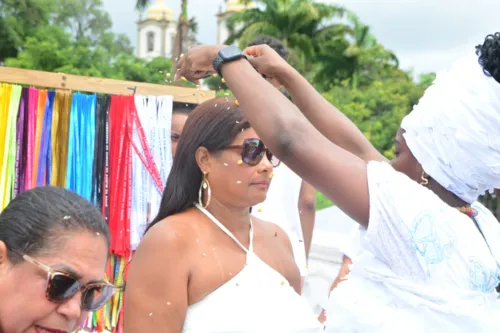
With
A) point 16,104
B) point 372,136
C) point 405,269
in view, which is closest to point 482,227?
point 405,269

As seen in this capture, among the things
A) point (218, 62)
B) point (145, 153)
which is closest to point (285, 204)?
point (145, 153)

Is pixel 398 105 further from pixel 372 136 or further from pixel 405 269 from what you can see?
pixel 405 269

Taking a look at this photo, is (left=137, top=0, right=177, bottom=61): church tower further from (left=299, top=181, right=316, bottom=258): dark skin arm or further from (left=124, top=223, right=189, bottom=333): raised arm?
(left=124, top=223, right=189, bottom=333): raised arm

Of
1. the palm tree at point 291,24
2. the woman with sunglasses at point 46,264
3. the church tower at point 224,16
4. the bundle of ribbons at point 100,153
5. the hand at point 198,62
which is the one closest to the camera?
the woman with sunglasses at point 46,264

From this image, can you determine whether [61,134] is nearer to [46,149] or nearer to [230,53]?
[46,149]

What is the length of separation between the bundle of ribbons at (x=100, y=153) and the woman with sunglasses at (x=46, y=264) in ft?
7.17

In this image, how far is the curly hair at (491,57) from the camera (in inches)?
73.2

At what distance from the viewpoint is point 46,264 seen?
1732 mm

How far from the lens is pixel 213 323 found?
8.05ft

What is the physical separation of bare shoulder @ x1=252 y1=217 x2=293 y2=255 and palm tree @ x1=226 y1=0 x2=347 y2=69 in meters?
27.8

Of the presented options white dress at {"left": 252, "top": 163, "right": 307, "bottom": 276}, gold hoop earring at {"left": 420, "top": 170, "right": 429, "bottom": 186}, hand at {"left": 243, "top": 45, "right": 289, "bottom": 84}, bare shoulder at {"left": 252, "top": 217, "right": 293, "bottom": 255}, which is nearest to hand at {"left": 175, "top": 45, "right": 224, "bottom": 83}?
hand at {"left": 243, "top": 45, "right": 289, "bottom": 84}

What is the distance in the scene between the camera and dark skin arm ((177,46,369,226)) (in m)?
1.70

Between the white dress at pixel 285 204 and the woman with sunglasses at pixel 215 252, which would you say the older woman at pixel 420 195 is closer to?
the woman with sunglasses at pixel 215 252

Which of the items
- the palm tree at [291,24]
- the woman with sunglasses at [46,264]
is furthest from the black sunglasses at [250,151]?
the palm tree at [291,24]
